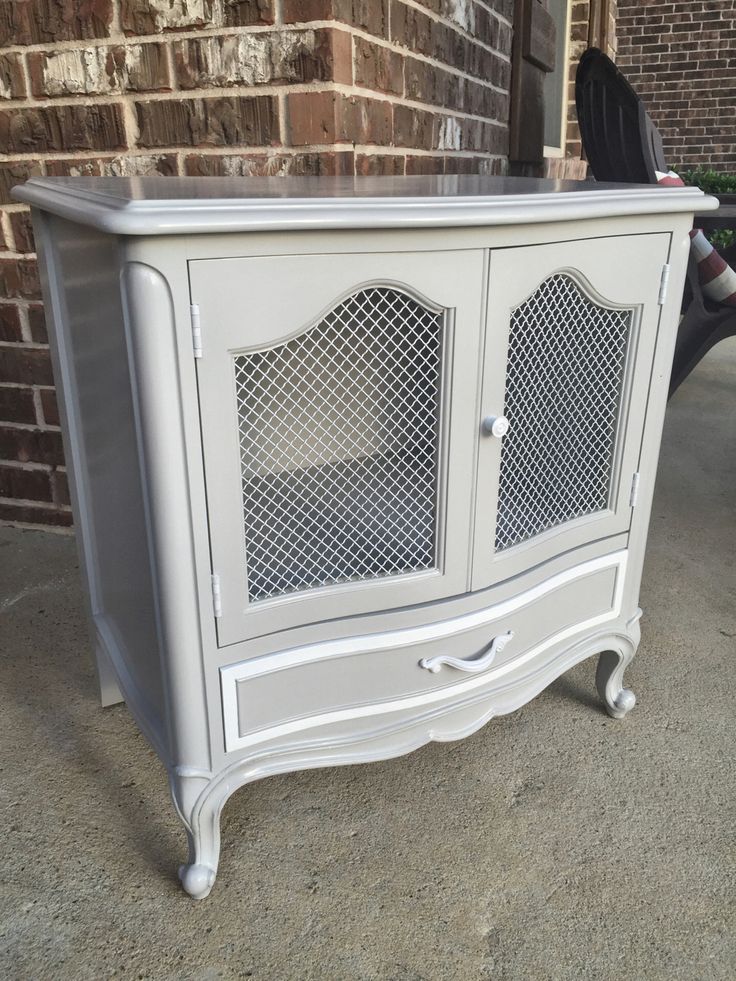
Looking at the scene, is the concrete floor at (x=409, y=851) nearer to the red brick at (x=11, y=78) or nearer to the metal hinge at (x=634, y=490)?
the metal hinge at (x=634, y=490)

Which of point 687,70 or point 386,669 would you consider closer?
point 386,669

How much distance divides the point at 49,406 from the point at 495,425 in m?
1.54

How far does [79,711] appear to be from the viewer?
1647 millimetres

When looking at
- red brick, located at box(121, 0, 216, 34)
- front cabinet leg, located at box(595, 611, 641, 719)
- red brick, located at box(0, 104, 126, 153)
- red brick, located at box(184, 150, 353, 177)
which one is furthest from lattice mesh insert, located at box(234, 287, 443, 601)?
red brick, located at box(0, 104, 126, 153)

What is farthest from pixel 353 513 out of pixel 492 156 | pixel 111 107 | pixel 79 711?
pixel 492 156

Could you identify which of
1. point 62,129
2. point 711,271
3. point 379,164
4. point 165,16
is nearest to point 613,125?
point 711,271

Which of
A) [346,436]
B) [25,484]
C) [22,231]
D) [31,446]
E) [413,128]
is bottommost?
[25,484]

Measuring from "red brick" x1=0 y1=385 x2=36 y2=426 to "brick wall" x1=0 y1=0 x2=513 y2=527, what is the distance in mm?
39

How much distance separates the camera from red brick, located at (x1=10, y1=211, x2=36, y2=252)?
210cm

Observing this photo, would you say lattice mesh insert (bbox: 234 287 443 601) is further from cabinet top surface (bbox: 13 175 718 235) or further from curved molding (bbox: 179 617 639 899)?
curved molding (bbox: 179 617 639 899)

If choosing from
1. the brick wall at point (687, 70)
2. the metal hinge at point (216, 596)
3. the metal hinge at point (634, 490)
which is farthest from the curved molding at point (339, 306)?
the brick wall at point (687, 70)

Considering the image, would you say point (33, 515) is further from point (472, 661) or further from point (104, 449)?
point (472, 661)

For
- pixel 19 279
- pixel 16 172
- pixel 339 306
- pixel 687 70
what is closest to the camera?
pixel 339 306

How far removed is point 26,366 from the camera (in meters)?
2.24
